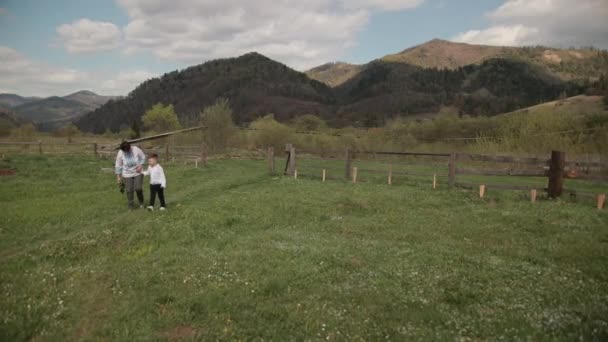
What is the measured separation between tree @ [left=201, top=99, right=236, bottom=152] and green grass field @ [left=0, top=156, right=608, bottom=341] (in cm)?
3943

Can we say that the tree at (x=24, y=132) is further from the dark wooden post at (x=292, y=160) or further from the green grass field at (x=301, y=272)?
the green grass field at (x=301, y=272)

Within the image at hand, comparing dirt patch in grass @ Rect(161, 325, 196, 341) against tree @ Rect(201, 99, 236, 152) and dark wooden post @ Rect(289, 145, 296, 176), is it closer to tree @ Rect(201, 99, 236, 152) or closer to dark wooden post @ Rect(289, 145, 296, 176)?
dark wooden post @ Rect(289, 145, 296, 176)

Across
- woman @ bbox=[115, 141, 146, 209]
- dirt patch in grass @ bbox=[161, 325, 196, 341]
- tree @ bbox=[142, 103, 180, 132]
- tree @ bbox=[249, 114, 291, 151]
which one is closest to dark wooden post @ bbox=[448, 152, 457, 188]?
woman @ bbox=[115, 141, 146, 209]

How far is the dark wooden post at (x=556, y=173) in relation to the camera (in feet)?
49.1

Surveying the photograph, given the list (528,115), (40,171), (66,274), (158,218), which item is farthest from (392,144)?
(66,274)

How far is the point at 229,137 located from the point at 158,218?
4575cm

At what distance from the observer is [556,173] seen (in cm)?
1508

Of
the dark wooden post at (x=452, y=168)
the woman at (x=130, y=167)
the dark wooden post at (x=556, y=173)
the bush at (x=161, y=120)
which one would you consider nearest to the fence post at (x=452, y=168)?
the dark wooden post at (x=452, y=168)

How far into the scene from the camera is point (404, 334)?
5105 mm

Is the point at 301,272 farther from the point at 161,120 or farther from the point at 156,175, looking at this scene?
the point at 161,120

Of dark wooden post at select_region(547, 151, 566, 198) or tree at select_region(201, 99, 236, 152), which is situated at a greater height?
tree at select_region(201, 99, 236, 152)

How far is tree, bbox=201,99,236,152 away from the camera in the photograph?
52.6 meters

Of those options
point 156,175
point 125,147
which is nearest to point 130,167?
point 125,147

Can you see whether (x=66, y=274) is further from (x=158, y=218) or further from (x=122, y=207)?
(x=122, y=207)
